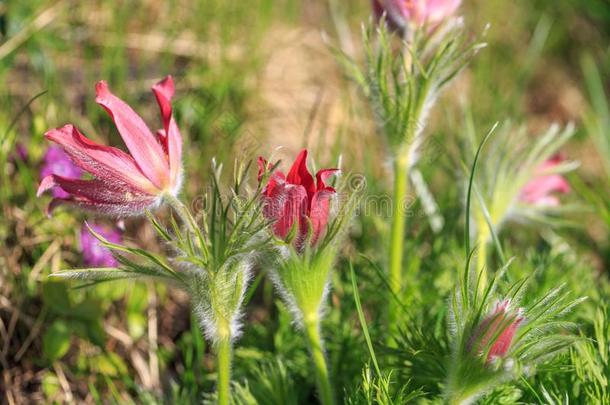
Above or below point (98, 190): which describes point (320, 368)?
below

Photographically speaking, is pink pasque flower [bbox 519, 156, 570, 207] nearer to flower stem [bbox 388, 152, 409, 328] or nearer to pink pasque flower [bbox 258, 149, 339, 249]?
flower stem [bbox 388, 152, 409, 328]

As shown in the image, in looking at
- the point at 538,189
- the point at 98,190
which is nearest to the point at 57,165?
the point at 98,190

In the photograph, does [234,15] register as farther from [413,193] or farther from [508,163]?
[508,163]

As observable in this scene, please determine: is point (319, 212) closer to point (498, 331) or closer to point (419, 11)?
point (498, 331)

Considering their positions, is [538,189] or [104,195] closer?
[104,195]

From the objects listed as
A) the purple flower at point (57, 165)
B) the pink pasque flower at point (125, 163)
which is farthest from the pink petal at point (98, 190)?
the purple flower at point (57, 165)
